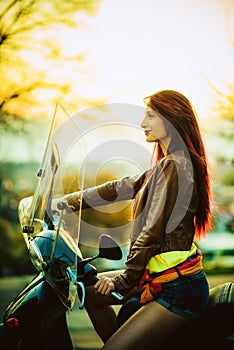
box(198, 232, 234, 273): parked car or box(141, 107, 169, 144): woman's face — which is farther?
box(198, 232, 234, 273): parked car

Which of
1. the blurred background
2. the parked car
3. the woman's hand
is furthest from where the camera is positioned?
the parked car

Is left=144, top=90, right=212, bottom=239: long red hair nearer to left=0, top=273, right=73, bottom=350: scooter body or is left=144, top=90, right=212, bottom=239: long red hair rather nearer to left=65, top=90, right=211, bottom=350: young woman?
left=65, top=90, right=211, bottom=350: young woman

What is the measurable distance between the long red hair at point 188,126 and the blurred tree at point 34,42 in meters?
1.76

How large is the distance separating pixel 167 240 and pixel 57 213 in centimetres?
34

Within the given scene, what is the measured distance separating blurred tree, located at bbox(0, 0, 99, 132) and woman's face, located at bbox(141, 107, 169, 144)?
1732 millimetres

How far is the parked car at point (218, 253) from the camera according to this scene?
4.16 m

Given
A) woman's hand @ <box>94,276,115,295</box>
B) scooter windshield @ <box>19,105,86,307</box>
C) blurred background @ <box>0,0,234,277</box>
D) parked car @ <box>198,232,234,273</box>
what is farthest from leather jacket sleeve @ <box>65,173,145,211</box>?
parked car @ <box>198,232,234,273</box>

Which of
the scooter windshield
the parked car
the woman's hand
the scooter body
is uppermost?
the scooter windshield

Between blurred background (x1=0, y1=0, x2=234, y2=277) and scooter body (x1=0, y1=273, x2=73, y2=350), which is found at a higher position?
blurred background (x1=0, y1=0, x2=234, y2=277)

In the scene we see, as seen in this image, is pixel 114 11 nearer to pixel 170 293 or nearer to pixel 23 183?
pixel 23 183

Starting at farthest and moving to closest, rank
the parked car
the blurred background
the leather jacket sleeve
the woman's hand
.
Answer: the parked car, the blurred background, the leather jacket sleeve, the woman's hand

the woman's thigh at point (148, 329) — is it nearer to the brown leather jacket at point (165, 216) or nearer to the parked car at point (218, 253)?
the brown leather jacket at point (165, 216)

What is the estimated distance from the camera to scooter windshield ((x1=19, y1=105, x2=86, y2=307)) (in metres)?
1.37

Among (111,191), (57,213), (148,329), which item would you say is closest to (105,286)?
(148,329)
